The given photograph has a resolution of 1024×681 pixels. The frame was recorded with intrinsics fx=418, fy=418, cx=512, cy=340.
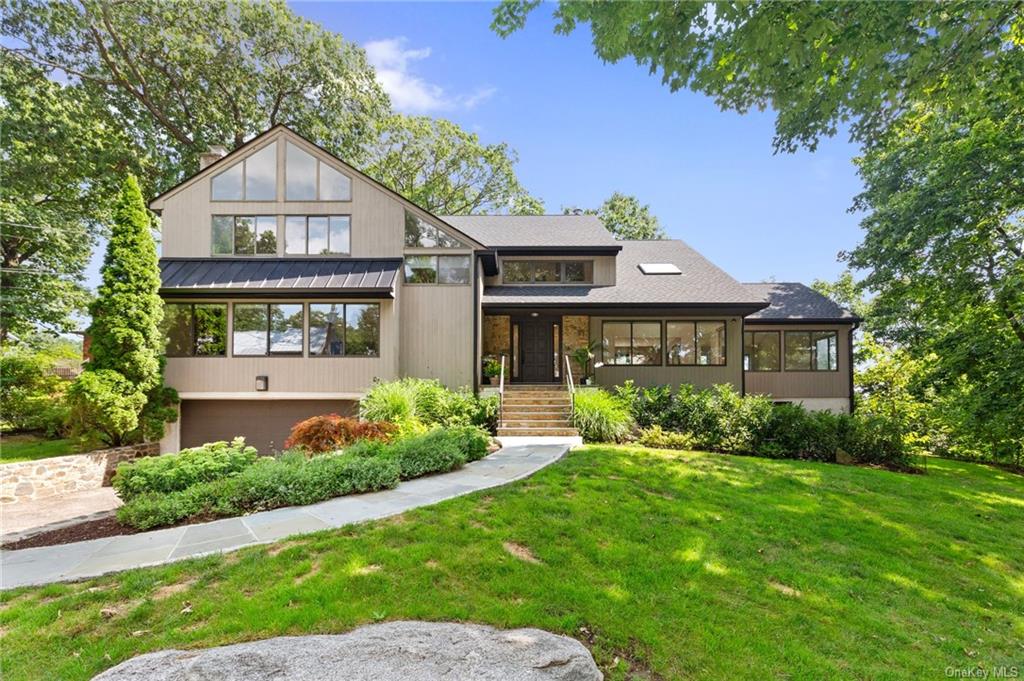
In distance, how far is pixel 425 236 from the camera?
12648 millimetres

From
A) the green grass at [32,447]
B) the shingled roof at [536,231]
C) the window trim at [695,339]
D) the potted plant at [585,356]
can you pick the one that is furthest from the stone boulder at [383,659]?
the shingled roof at [536,231]

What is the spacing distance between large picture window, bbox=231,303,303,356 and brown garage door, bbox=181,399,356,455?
55.5 inches

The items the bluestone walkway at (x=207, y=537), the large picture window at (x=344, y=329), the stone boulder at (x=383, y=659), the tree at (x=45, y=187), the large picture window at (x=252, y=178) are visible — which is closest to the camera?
the stone boulder at (x=383, y=659)

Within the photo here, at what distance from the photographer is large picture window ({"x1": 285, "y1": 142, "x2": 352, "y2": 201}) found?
40.9 feet

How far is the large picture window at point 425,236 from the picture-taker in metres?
12.6

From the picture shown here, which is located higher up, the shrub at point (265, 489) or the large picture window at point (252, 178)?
the large picture window at point (252, 178)

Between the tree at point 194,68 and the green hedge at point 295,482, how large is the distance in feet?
61.1

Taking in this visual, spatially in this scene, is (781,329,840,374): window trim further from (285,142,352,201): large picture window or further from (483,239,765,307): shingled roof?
(285,142,352,201): large picture window

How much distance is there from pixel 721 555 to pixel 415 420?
6907mm

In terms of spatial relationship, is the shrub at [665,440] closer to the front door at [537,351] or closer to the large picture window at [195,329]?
the front door at [537,351]

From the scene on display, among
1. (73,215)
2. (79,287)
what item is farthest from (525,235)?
(73,215)

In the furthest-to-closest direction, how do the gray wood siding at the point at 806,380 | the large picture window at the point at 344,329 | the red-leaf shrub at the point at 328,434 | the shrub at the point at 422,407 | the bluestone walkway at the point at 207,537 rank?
1. the gray wood siding at the point at 806,380
2. the large picture window at the point at 344,329
3. the shrub at the point at 422,407
4. the red-leaf shrub at the point at 328,434
5. the bluestone walkway at the point at 207,537

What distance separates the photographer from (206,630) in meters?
2.95

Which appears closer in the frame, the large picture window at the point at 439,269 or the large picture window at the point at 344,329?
the large picture window at the point at 344,329
